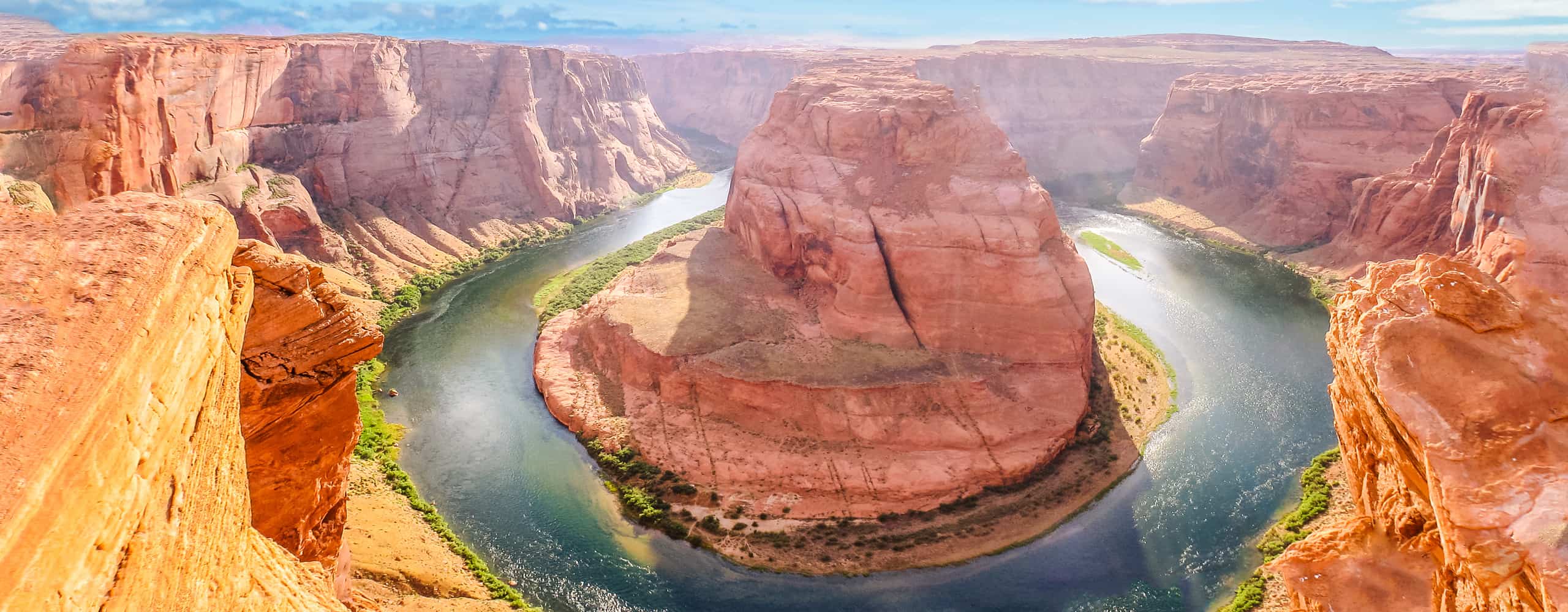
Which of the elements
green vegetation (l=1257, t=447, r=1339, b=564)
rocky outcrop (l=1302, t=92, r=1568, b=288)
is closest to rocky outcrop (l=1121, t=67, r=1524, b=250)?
rocky outcrop (l=1302, t=92, r=1568, b=288)

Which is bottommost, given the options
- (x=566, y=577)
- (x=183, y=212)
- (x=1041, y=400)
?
(x=566, y=577)

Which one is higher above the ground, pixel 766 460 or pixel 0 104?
pixel 0 104

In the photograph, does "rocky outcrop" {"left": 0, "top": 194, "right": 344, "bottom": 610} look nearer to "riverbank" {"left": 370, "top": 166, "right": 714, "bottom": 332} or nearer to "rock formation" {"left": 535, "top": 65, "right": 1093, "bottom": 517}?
"rock formation" {"left": 535, "top": 65, "right": 1093, "bottom": 517}

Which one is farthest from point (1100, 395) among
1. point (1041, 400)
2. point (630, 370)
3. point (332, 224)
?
point (332, 224)

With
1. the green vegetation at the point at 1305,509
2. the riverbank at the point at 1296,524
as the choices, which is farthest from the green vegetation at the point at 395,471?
the green vegetation at the point at 1305,509

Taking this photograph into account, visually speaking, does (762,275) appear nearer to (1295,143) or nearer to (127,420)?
(127,420)

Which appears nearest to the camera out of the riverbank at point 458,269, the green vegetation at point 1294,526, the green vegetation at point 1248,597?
the green vegetation at point 1248,597

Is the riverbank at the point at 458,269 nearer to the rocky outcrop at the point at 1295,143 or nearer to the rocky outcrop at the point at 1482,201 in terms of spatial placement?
the rocky outcrop at the point at 1295,143

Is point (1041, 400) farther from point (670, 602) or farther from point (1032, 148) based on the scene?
point (1032, 148)
